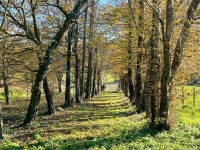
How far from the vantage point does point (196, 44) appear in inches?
523

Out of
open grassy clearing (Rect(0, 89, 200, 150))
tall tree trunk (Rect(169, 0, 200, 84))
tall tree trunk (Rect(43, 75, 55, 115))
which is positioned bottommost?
open grassy clearing (Rect(0, 89, 200, 150))

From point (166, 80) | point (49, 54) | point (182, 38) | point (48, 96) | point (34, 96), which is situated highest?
point (182, 38)

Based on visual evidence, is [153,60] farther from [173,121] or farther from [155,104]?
[173,121]

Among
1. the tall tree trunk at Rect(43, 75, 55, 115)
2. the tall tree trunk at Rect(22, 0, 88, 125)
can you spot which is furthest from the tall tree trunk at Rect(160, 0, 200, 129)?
the tall tree trunk at Rect(43, 75, 55, 115)

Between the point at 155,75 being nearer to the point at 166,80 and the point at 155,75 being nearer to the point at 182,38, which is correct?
the point at 166,80

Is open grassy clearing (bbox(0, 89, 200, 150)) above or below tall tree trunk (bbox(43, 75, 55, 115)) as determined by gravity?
below

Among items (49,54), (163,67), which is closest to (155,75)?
(163,67)

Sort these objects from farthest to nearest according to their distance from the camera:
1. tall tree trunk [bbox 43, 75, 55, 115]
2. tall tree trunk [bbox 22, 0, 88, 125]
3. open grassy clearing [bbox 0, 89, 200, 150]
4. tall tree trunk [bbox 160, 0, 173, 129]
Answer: tall tree trunk [bbox 43, 75, 55, 115], tall tree trunk [bbox 22, 0, 88, 125], tall tree trunk [bbox 160, 0, 173, 129], open grassy clearing [bbox 0, 89, 200, 150]

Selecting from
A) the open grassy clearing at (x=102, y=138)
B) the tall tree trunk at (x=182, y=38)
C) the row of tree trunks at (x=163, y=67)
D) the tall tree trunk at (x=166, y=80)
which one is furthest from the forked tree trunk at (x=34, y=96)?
the tall tree trunk at (x=182, y=38)

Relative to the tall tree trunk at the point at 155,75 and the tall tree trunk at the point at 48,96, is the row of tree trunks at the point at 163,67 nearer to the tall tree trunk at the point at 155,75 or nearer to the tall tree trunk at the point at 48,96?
the tall tree trunk at the point at 155,75

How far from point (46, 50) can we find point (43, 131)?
4.25 meters

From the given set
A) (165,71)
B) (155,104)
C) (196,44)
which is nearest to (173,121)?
(155,104)

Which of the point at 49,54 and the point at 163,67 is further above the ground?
the point at 49,54

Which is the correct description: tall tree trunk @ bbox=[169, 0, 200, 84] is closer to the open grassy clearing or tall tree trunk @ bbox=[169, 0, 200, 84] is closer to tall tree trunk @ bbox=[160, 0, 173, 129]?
tall tree trunk @ bbox=[160, 0, 173, 129]
